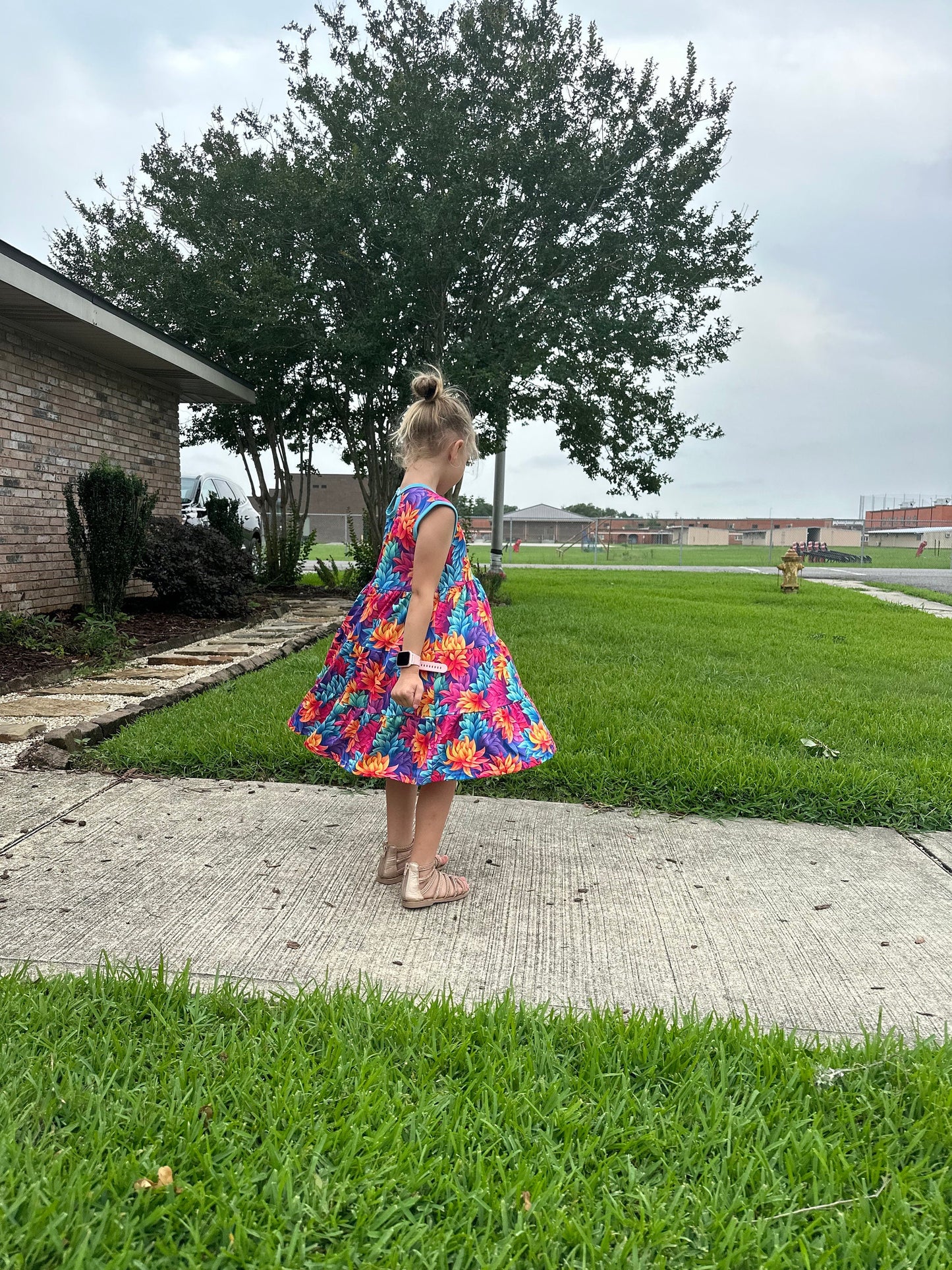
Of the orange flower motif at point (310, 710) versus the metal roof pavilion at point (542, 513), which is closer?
the orange flower motif at point (310, 710)

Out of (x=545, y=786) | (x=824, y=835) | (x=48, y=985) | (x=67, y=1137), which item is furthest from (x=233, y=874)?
(x=824, y=835)

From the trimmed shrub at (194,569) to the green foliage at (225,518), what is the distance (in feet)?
5.94

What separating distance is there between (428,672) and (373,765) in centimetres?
35

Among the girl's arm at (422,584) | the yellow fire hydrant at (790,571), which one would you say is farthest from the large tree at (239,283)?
the girl's arm at (422,584)

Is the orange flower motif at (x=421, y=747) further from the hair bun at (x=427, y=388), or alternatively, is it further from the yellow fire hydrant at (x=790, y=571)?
the yellow fire hydrant at (x=790, y=571)

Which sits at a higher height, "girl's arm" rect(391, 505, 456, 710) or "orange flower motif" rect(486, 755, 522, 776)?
"girl's arm" rect(391, 505, 456, 710)

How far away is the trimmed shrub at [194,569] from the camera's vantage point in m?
8.80

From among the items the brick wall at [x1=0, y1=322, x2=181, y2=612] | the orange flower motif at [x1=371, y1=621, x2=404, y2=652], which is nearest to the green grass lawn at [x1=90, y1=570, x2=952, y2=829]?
the orange flower motif at [x1=371, y1=621, x2=404, y2=652]

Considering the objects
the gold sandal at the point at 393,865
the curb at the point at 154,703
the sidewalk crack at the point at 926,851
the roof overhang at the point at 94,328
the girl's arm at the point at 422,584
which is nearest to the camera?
the girl's arm at the point at 422,584

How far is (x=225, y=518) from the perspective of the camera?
38.5 feet

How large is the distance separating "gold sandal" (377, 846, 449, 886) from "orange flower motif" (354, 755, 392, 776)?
339mm

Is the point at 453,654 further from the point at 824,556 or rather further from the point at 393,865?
the point at 824,556

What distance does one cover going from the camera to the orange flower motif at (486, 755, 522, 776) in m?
2.70

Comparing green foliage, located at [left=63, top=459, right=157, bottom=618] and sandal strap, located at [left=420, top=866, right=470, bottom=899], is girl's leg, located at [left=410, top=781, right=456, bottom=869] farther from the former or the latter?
green foliage, located at [left=63, top=459, right=157, bottom=618]
